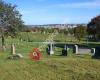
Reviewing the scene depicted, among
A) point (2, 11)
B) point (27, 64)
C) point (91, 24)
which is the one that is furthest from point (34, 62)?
point (91, 24)

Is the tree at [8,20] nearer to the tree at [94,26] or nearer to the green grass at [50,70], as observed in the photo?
the tree at [94,26]

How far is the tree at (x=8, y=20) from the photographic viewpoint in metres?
55.5

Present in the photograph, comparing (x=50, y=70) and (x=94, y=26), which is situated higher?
(x=94, y=26)

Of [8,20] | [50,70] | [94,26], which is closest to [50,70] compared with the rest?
[50,70]

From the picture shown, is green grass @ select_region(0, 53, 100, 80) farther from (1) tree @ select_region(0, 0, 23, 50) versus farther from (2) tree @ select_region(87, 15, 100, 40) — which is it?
(2) tree @ select_region(87, 15, 100, 40)

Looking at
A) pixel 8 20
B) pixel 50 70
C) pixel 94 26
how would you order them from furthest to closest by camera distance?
pixel 94 26
pixel 8 20
pixel 50 70

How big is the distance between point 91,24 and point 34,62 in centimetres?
6534

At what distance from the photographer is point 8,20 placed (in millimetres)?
55656

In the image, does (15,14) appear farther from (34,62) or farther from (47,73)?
(47,73)

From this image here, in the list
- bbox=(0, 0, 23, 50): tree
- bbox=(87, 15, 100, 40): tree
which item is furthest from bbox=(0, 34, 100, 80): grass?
bbox=(87, 15, 100, 40): tree

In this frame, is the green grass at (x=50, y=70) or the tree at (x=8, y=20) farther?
the tree at (x=8, y=20)

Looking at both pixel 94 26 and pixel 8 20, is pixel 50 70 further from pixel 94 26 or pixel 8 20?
pixel 94 26

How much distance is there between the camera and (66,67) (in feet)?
72.0

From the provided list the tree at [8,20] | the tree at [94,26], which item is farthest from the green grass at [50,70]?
the tree at [94,26]
